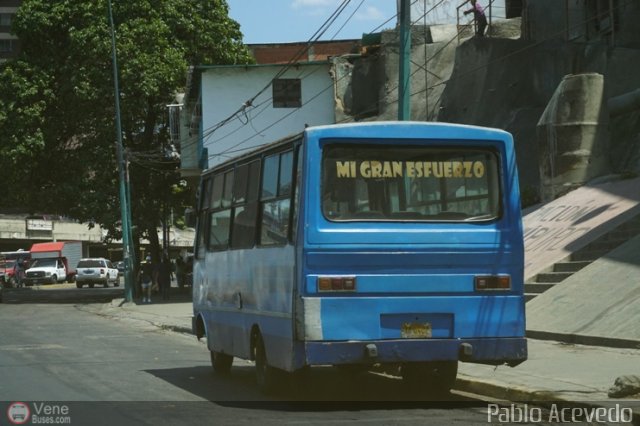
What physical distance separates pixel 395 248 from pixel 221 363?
5066 millimetres

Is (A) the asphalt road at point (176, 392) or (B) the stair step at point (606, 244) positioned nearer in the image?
(A) the asphalt road at point (176, 392)

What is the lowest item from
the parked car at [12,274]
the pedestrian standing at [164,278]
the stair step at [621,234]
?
the parked car at [12,274]

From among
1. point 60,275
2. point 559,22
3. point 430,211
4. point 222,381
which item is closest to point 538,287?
point 222,381

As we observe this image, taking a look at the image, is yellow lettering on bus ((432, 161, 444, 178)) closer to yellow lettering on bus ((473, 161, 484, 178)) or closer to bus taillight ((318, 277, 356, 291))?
yellow lettering on bus ((473, 161, 484, 178))

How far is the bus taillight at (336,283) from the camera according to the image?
1143 cm

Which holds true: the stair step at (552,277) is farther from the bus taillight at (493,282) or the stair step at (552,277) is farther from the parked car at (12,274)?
the parked car at (12,274)

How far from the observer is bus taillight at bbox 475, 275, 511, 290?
11.8 meters

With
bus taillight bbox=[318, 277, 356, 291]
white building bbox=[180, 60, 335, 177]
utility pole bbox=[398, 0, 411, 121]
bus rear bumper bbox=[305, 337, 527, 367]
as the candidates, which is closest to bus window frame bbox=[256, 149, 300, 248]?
bus taillight bbox=[318, 277, 356, 291]

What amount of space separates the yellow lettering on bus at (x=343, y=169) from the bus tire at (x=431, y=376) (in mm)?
2429

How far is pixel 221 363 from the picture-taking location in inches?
622

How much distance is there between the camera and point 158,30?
→ 149ft

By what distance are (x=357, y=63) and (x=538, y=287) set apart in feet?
76.3

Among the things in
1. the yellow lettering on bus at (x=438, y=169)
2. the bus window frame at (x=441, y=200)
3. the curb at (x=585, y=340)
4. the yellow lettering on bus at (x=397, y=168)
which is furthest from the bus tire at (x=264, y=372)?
the curb at (x=585, y=340)

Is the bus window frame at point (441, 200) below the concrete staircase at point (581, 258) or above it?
above
